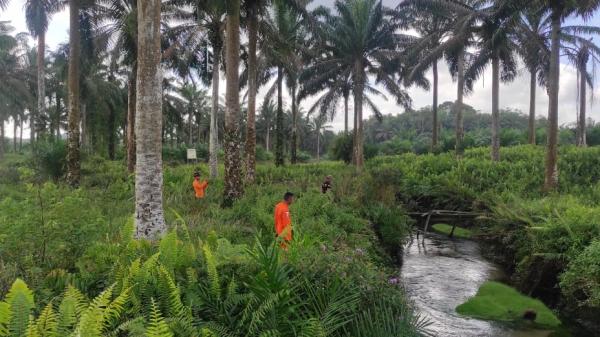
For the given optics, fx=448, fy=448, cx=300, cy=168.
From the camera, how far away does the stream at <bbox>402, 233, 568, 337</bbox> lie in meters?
8.17

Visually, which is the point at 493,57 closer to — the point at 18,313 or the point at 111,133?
the point at 18,313

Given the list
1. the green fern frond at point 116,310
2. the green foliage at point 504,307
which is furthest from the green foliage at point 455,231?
the green fern frond at point 116,310

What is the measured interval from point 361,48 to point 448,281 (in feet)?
66.2

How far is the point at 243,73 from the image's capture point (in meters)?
27.5

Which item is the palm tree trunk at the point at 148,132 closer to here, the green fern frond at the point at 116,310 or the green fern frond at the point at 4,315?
the green fern frond at the point at 116,310

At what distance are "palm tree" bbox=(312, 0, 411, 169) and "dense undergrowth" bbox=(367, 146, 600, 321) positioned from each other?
5.24 m

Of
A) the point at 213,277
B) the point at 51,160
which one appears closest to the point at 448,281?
the point at 213,277

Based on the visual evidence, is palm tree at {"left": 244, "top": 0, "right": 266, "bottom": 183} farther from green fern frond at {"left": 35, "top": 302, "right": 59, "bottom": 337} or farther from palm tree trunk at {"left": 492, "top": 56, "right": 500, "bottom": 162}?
green fern frond at {"left": 35, "top": 302, "right": 59, "bottom": 337}

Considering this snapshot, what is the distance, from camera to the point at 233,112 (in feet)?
46.1

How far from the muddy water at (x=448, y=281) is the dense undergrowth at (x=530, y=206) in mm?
916

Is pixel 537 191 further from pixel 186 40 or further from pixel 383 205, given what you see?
pixel 186 40

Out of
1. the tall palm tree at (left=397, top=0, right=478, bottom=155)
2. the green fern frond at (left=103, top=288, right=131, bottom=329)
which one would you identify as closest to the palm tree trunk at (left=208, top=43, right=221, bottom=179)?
the tall palm tree at (left=397, top=0, right=478, bottom=155)

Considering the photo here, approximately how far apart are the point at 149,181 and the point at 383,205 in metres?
7.76

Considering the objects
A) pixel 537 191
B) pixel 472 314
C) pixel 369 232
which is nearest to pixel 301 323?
pixel 472 314
